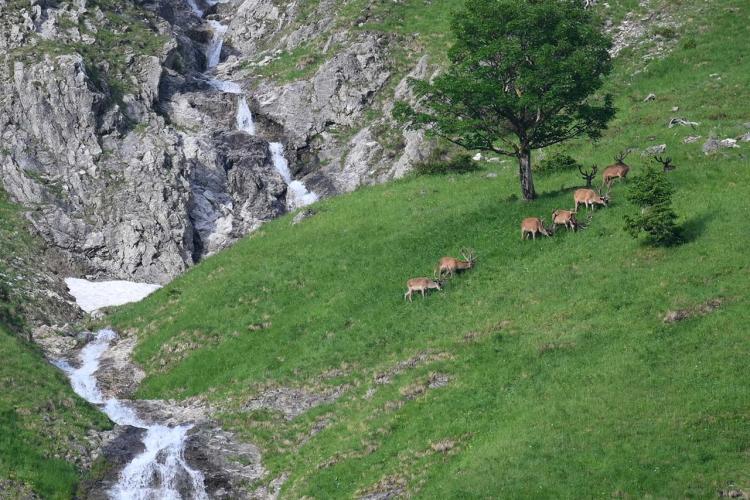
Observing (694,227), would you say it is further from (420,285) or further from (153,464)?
(153,464)

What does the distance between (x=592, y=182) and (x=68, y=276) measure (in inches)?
1554

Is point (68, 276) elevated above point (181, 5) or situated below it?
below

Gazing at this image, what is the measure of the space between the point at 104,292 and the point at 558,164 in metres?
33.9

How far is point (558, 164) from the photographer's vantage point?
55.5 m

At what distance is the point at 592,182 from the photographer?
51375mm

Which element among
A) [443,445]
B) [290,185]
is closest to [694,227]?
[443,445]

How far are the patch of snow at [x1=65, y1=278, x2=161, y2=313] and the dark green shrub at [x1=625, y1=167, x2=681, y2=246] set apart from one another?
35206 millimetres

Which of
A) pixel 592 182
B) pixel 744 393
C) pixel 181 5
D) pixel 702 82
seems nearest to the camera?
pixel 744 393

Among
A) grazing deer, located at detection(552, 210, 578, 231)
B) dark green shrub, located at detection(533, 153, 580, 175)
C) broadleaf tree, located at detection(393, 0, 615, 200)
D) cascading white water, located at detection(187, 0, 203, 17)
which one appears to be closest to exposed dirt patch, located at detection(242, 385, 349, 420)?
grazing deer, located at detection(552, 210, 578, 231)

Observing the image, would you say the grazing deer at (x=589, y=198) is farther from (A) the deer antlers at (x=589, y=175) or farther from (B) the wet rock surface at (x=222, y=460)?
(B) the wet rock surface at (x=222, y=460)

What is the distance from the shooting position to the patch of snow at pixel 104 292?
6106cm

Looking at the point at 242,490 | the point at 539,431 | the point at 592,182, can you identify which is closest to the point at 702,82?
the point at 592,182

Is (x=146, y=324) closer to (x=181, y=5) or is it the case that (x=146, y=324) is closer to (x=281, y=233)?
(x=281, y=233)

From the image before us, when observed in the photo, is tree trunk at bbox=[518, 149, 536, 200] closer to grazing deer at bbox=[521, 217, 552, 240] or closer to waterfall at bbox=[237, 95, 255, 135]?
grazing deer at bbox=[521, 217, 552, 240]
